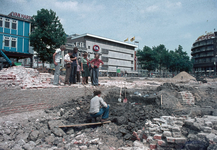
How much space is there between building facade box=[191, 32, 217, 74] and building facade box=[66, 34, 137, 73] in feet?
78.6

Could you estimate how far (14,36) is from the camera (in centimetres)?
1980

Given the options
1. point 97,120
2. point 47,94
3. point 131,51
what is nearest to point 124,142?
point 97,120

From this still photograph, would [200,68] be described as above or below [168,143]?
above

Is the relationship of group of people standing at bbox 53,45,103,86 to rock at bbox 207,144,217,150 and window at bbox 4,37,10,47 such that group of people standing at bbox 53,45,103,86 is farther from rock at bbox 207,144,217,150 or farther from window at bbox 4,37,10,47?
window at bbox 4,37,10,47

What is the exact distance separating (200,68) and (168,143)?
60141mm

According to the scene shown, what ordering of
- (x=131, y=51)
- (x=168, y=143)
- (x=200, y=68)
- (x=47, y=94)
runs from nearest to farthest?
(x=168, y=143) < (x=47, y=94) < (x=131, y=51) < (x=200, y=68)

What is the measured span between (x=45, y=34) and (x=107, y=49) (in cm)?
2294

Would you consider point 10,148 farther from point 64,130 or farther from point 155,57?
point 155,57


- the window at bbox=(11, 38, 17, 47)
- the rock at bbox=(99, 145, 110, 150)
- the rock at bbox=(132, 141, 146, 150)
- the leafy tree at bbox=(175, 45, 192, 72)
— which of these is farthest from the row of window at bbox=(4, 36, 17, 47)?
the leafy tree at bbox=(175, 45, 192, 72)

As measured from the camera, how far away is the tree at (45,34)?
20.3m

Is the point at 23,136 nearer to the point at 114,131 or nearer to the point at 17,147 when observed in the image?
the point at 17,147

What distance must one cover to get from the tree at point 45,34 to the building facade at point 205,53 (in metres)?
48.1

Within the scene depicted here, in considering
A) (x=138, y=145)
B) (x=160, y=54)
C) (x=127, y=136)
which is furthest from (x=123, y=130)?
(x=160, y=54)

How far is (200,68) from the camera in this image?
54.9 meters
